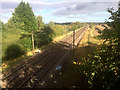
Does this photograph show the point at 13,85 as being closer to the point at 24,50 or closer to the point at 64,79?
the point at 64,79

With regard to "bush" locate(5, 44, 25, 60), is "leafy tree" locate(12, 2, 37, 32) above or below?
above

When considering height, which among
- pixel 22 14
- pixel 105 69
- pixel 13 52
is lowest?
pixel 13 52

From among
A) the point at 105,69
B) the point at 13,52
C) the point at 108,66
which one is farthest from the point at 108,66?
the point at 13,52

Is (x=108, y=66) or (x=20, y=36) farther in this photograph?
(x=20, y=36)

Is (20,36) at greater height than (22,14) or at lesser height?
lesser

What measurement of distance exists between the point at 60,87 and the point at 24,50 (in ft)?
57.0

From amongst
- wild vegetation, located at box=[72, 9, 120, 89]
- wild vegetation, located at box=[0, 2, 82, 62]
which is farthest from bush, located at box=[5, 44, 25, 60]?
wild vegetation, located at box=[72, 9, 120, 89]

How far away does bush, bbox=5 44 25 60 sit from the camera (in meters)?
20.4

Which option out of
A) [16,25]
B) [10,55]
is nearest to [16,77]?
[10,55]

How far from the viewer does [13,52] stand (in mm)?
21469

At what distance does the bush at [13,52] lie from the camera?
67.1ft

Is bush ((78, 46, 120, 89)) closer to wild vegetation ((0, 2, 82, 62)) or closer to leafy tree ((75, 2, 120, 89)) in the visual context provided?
leafy tree ((75, 2, 120, 89))

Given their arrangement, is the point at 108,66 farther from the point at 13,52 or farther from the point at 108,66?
the point at 13,52

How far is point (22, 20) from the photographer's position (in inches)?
1299
